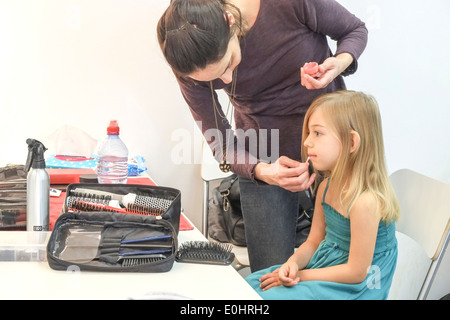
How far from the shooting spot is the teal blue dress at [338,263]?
1.32m

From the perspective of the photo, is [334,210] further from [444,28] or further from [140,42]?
[444,28]

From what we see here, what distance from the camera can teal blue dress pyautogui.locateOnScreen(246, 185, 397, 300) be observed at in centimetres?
132

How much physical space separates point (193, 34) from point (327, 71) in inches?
15.5

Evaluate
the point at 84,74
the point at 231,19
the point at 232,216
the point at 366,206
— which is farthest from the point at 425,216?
the point at 84,74

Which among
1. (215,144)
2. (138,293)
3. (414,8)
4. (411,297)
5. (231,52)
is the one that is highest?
(414,8)

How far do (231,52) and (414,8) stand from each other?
1567 mm

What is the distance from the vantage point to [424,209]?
1624 millimetres

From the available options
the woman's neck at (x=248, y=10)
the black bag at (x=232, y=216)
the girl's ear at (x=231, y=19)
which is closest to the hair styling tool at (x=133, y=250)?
the girl's ear at (x=231, y=19)

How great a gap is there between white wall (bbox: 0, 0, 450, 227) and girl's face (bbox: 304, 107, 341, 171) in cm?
105

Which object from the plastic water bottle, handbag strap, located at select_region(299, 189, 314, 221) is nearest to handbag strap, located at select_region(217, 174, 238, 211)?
handbag strap, located at select_region(299, 189, 314, 221)

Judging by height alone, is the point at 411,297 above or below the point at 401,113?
below

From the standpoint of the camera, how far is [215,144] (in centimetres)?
158

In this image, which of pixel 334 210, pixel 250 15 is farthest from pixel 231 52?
pixel 334 210

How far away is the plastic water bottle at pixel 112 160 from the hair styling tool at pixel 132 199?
10.6 inches
